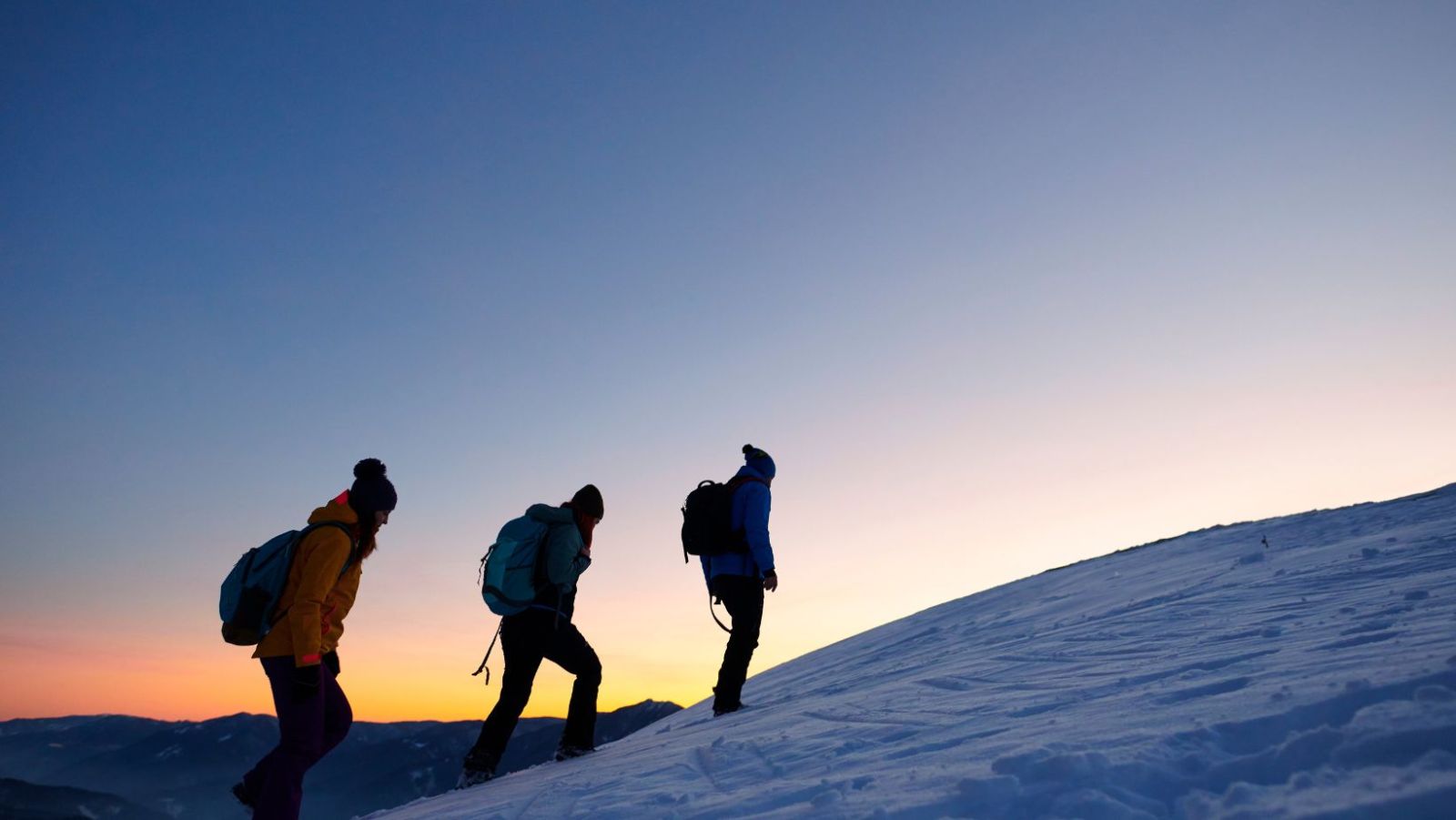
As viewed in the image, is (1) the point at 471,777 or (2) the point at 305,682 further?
(1) the point at 471,777

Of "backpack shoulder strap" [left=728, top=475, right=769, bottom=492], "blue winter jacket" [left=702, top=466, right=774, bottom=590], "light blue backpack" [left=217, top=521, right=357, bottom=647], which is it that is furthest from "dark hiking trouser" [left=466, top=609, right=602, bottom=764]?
Answer: "light blue backpack" [left=217, top=521, right=357, bottom=647]

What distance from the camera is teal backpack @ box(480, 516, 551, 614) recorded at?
18.8 ft

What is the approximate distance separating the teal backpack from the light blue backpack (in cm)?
156

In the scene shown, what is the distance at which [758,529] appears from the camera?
641 centimetres

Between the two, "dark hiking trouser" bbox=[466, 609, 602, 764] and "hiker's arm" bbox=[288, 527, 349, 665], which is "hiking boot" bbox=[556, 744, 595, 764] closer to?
"dark hiking trouser" bbox=[466, 609, 602, 764]

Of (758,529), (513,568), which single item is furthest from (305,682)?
(758,529)

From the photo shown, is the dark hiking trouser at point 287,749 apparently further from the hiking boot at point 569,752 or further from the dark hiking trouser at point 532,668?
the hiking boot at point 569,752

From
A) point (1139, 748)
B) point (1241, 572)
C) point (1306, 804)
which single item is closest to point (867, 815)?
point (1139, 748)

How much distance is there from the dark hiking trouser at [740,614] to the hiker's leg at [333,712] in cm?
286

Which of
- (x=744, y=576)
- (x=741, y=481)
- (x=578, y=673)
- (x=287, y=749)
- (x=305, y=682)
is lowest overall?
(x=287, y=749)

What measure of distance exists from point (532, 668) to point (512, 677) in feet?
0.50

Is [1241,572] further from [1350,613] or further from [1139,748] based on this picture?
[1139,748]

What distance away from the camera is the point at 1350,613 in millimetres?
4363

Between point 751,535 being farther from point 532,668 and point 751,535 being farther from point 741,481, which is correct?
point 532,668
